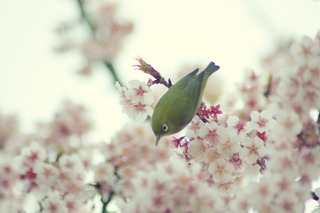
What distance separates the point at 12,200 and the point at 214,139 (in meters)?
1.67

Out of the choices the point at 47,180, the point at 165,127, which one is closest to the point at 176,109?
the point at 165,127

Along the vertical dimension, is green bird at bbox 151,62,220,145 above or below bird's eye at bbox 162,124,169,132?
above

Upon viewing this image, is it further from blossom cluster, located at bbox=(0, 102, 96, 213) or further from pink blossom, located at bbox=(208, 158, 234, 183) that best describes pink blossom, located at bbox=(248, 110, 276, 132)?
blossom cluster, located at bbox=(0, 102, 96, 213)

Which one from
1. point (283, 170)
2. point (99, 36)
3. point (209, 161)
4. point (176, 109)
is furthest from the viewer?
point (99, 36)

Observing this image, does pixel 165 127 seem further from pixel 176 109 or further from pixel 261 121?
pixel 261 121

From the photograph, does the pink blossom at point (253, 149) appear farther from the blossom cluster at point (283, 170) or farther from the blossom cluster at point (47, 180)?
the blossom cluster at point (47, 180)

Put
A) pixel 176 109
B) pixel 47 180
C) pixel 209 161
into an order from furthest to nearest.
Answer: pixel 47 180 → pixel 209 161 → pixel 176 109

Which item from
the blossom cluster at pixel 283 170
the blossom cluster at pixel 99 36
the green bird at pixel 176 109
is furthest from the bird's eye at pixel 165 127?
the blossom cluster at pixel 99 36

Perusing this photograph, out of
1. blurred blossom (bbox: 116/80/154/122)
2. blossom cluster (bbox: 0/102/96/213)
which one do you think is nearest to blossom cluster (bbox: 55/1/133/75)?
blossom cluster (bbox: 0/102/96/213)

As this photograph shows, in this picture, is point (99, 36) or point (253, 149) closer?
point (253, 149)

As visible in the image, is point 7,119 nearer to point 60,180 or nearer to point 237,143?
point 60,180

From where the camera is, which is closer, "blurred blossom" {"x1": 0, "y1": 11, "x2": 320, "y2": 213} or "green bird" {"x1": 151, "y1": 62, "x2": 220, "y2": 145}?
"blurred blossom" {"x1": 0, "y1": 11, "x2": 320, "y2": 213}

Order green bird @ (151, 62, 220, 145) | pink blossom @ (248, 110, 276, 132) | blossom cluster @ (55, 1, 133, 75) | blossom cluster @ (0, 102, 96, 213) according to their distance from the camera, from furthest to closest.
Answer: blossom cluster @ (55, 1, 133, 75), blossom cluster @ (0, 102, 96, 213), pink blossom @ (248, 110, 276, 132), green bird @ (151, 62, 220, 145)

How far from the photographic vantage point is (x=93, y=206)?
267 centimetres
